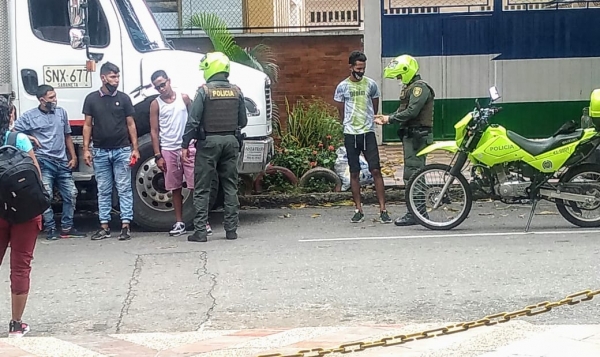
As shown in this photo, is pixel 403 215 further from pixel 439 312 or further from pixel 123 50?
pixel 439 312

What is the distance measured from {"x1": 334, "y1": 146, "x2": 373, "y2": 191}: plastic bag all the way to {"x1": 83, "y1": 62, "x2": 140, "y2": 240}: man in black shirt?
337 centimetres

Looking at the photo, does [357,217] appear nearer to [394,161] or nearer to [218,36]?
[394,161]

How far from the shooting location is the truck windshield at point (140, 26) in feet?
32.6

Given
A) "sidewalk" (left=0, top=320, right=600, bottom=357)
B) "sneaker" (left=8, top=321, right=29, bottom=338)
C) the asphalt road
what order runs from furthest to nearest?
the asphalt road
"sneaker" (left=8, top=321, right=29, bottom=338)
"sidewalk" (left=0, top=320, right=600, bottom=357)

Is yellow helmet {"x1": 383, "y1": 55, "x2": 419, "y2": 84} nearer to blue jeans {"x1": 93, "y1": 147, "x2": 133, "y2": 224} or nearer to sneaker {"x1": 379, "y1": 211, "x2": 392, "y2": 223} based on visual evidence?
sneaker {"x1": 379, "y1": 211, "x2": 392, "y2": 223}

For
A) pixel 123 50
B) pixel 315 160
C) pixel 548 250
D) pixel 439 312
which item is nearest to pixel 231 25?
pixel 315 160

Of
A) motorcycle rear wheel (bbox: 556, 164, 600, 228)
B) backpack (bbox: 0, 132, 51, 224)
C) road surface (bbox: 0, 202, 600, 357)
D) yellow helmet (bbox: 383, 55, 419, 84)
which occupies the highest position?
yellow helmet (bbox: 383, 55, 419, 84)

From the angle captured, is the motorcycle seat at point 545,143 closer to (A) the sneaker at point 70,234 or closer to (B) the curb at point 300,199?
(B) the curb at point 300,199

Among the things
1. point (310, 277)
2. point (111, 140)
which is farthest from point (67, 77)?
point (310, 277)

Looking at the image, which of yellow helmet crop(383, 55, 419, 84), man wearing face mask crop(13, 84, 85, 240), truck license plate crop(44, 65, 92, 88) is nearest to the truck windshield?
truck license plate crop(44, 65, 92, 88)

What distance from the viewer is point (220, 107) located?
916 centimetres

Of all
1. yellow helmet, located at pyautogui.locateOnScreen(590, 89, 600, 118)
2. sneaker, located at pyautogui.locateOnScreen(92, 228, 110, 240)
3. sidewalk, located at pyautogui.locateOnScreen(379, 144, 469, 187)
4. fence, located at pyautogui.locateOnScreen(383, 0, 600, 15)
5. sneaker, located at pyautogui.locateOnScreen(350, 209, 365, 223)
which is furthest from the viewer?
fence, located at pyautogui.locateOnScreen(383, 0, 600, 15)

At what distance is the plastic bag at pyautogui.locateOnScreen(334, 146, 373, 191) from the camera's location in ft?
39.4

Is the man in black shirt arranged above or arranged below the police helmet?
below
